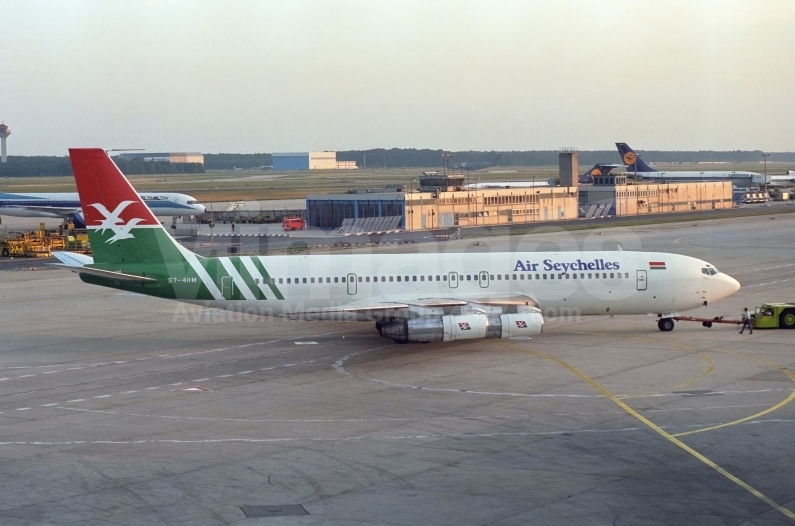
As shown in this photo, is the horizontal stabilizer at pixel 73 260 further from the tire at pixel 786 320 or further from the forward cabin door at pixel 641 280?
the tire at pixel 786 320

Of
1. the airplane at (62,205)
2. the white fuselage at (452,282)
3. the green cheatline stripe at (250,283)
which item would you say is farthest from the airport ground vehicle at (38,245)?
the white fuselage at (452,282)

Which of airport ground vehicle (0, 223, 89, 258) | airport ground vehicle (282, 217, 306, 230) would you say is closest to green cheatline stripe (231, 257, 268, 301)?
airport ground vehicle (0, 223, 89, 258)

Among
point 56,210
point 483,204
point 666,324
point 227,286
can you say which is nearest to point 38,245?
point 56,210

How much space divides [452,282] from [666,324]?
11.7 meters

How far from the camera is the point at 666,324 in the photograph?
5016cm

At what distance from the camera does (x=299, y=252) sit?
9369 cm

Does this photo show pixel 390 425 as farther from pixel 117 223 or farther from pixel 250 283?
pixel 117 223

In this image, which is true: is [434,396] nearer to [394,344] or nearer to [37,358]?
[394,344]

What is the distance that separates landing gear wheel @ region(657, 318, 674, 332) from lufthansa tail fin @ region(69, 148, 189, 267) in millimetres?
24518

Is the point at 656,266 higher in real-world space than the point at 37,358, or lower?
higher

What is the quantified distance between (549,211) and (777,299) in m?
83.9

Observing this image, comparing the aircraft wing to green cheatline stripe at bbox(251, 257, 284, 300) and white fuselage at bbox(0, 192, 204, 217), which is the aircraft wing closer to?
white fuselage at bbox(0, 192, 204, 217)

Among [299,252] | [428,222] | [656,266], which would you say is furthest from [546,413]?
[428,222]

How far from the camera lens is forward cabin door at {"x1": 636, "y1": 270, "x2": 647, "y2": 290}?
160 ft
